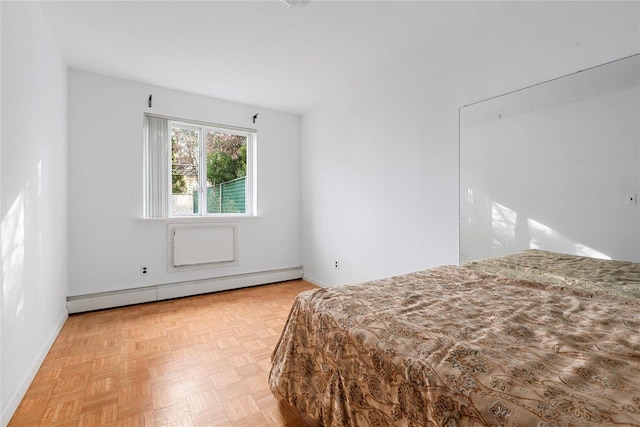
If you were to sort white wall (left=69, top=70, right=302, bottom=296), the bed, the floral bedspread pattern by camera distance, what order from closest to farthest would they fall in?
the bed, the floral bedspread pattern, white wall (left=69, top=70, right=302, bottom=296)

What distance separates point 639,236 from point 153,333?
11.2 feet

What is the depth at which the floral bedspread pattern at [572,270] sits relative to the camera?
59.4 inches

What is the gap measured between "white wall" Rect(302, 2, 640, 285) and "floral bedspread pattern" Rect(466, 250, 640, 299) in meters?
0.55

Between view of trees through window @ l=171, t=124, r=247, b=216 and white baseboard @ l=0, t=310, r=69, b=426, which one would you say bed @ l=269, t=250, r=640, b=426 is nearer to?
white baseboard @ l=0, t=310, r=69, b=426

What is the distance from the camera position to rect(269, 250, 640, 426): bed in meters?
0.73

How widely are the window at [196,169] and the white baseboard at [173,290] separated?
0.85 meters

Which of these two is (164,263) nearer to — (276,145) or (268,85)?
(276,145)

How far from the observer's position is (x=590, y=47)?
1798mm

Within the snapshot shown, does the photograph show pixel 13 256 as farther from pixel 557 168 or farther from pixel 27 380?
pixel 557 168

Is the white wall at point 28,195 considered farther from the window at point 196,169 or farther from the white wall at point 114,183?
the window at point 196,169

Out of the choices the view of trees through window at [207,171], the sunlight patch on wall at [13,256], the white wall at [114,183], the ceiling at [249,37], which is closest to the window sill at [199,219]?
the white wall at [114,183]

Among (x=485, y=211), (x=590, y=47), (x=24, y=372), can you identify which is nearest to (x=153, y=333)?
(x=24, y=372)

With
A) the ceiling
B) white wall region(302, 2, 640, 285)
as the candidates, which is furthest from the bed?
the ceiling

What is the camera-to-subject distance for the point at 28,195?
1936 millimetres
